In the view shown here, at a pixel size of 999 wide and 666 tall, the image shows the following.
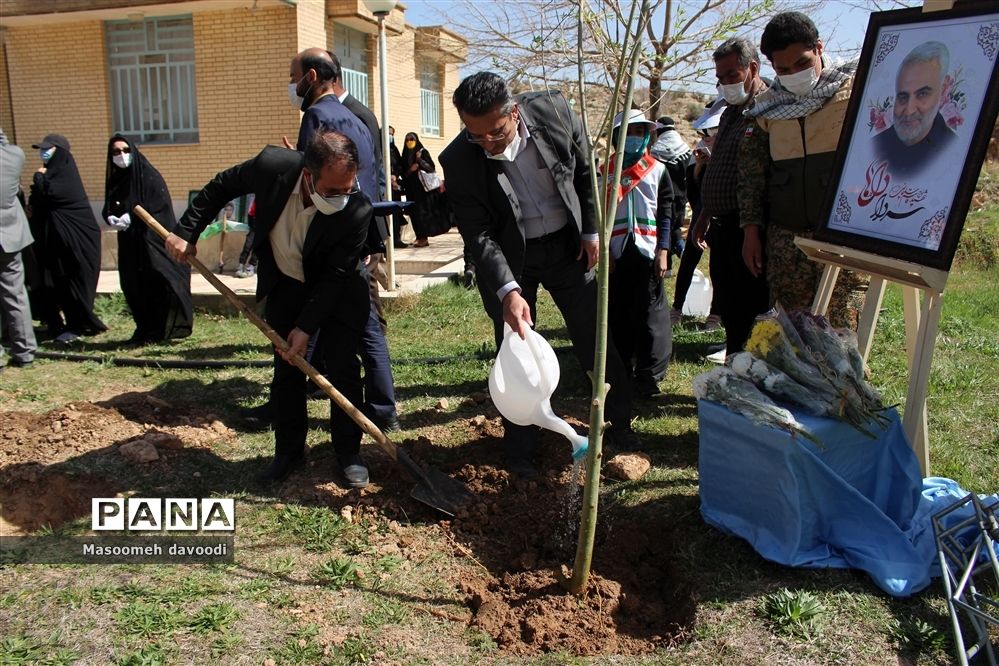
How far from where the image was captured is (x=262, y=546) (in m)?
3.19

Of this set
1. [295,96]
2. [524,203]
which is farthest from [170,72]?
[524,203]

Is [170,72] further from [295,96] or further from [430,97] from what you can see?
[295,96]

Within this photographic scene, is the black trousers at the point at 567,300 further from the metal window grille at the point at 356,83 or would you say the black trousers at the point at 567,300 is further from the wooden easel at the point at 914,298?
the metal window grille at the point at 356,83

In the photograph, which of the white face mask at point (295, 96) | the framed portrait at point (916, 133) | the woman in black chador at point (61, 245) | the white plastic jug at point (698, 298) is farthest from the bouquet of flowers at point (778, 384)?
the woman in black chador at point (61, 245)

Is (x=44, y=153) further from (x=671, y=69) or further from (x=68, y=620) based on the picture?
(x=671, y=69)

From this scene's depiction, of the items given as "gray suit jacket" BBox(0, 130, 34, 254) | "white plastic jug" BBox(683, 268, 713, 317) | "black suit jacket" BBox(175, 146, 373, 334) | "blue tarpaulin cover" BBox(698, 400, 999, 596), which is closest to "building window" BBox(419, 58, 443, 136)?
"white plastic jug" BBox(683, 268, 713, 317)

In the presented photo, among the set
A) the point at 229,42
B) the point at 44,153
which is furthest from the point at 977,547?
the point at 229,42

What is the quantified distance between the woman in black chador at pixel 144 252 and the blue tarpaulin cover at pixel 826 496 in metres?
4.97

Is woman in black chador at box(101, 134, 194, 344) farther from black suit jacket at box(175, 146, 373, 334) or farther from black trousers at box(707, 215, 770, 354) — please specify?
black trousers at box(707, 215, 770, 354)

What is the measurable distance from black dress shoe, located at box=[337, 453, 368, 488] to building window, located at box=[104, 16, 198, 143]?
10.1 metres

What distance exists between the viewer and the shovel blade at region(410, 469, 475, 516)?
340cm

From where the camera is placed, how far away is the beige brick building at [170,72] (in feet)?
37.9

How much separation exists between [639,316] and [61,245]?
514 cm

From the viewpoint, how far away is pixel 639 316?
480cm
